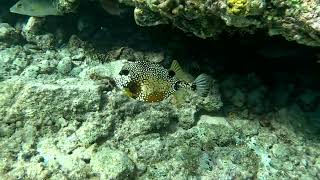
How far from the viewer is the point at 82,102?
4312mm

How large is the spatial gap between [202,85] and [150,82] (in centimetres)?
65

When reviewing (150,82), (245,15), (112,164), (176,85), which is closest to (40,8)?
(150,82)

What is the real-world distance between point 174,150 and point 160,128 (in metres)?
0.33

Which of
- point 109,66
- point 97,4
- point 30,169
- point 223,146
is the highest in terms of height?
point 97,4

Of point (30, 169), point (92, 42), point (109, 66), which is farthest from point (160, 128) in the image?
point (92, 42)

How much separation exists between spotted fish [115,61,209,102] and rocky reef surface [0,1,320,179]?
0.17m

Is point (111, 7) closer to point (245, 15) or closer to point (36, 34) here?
point (36, 34)

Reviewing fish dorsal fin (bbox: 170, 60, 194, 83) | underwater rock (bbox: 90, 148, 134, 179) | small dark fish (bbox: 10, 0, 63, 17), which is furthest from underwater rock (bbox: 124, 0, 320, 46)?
small dark fish (bbox: 10, 0, 63, 17)

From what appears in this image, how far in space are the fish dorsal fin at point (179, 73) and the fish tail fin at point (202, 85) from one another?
23 cm

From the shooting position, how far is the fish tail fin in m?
4.49

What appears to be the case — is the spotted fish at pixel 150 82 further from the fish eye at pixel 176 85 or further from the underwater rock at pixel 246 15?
the underwater rock at pixel 246 15

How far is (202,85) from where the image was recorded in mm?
4539

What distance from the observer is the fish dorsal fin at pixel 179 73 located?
4473 millimetres

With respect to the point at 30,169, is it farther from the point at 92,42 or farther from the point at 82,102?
the point at 92,42
